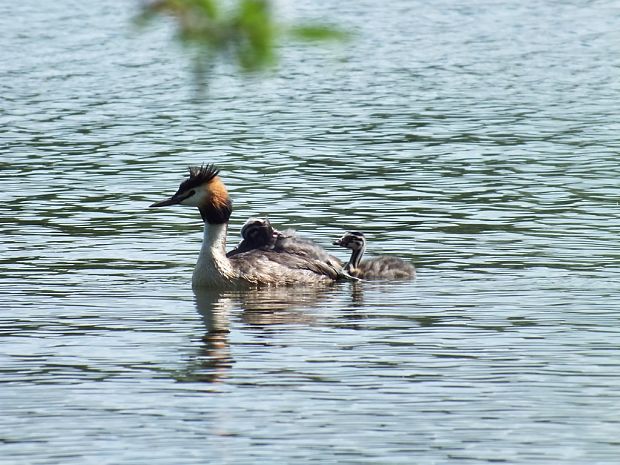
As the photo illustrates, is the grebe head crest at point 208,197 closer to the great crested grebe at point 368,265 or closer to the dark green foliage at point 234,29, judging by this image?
the great crested grebe at point 368,265

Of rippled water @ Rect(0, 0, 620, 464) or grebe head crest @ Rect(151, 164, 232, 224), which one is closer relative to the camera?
→ rippled water @ Rect(0, 0, 620, 464)

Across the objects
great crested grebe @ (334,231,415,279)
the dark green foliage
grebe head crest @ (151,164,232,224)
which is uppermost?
the dark green foliage

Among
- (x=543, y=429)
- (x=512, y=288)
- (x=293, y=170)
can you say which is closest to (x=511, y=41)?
(x=293, y=170)

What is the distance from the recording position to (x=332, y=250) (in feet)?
61.9

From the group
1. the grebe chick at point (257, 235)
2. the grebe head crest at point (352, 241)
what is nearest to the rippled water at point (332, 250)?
the grebe head crest at point (352, 241)

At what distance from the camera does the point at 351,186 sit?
22.9 meters

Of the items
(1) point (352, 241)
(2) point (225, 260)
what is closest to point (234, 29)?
(2) point (225, 260)

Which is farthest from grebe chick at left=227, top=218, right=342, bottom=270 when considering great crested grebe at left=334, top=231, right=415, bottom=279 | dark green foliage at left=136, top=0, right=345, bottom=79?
dark green foliage at left=136, top=0, right=345, bottom=79

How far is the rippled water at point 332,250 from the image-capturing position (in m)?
11.1

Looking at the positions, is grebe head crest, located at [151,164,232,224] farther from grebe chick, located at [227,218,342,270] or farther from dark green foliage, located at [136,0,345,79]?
dark green foliage, located at [136,0,345,79]

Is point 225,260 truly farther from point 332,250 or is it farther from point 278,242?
point 332,250

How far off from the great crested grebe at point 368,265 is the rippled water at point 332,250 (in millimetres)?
211

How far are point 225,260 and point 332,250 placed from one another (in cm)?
197

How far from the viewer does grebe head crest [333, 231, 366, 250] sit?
→ 17672 millimetres
